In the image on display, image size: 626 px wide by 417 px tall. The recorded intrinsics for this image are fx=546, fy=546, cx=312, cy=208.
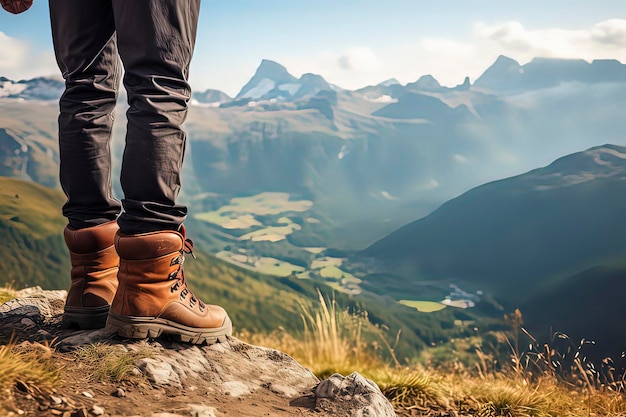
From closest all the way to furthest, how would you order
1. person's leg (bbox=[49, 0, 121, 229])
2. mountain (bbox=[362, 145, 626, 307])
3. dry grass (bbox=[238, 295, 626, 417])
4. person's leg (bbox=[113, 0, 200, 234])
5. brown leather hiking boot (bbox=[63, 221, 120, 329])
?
person's leg (bbox=[113, 0, 200, 234]) → person's leg (bbox=[49, 0, 121, 229]) → brown leather hiking boot (bbox=[63, 221, 120, 329]) → dry grass (bbox=[238, 295, 626, 417]) → mountain (bbox=[362, 145, 626, 307])

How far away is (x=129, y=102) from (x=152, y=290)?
703 mm

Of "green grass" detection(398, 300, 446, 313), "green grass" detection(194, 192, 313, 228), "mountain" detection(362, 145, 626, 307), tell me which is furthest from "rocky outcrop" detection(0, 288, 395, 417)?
"green grass" detection(194, 192, 313, 228)

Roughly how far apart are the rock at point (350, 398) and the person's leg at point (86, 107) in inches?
46.8

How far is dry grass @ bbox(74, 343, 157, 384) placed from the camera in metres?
1.92

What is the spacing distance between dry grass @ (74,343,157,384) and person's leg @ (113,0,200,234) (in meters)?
0.46

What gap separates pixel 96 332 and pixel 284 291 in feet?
225

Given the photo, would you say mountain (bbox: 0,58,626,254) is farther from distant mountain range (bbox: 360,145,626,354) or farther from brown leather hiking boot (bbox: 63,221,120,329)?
brown leather hiking boot (bbox: 63,221,120,329)

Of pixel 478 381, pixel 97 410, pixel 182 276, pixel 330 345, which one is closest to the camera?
pixel 97 410

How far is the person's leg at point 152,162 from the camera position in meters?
1.89

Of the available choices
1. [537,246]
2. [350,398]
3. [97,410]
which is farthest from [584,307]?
[97,410]

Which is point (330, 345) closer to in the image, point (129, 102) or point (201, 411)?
point (201, 411)

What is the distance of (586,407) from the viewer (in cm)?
310

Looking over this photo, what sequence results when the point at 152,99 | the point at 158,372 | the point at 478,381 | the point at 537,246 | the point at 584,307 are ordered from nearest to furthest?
the point at 152,99
the point at 158,372
the point at 478,381
the point at 584,307
the point at 537,246

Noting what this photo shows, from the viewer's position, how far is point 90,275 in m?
2.33
